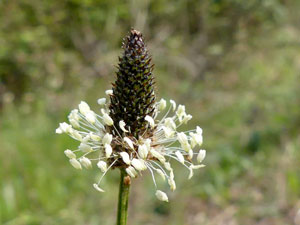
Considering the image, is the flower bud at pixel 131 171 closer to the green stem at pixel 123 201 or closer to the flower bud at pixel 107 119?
the green stem at pixel 123 201

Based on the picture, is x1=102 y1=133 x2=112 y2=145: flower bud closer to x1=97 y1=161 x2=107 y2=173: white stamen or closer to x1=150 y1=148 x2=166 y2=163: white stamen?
x1=97 y1=161 x2=107 y2=173: white stamen

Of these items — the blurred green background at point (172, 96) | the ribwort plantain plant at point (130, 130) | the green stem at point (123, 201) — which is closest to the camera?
the green stem at point (123, 201)

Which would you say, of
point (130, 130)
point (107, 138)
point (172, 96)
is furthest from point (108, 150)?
point (172, 96)

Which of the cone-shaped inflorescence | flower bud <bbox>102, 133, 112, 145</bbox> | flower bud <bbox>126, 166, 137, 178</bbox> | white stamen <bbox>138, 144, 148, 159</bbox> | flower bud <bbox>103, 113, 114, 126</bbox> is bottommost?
flower bud <bbox>126, 166, 137, 178</bbox>

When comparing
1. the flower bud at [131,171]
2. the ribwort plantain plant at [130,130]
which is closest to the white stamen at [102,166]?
the ribwort plantain plant at [130,130]

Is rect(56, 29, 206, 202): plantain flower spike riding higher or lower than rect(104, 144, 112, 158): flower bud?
higher

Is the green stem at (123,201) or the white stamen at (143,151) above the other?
the white stamen at (143,151)

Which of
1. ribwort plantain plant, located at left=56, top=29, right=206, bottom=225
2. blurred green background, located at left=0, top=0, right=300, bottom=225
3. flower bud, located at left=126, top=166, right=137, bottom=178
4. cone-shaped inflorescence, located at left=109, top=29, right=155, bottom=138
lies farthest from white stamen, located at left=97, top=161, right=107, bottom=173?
blurred green background, located at left=0, top=0, right=300, bottom=225
